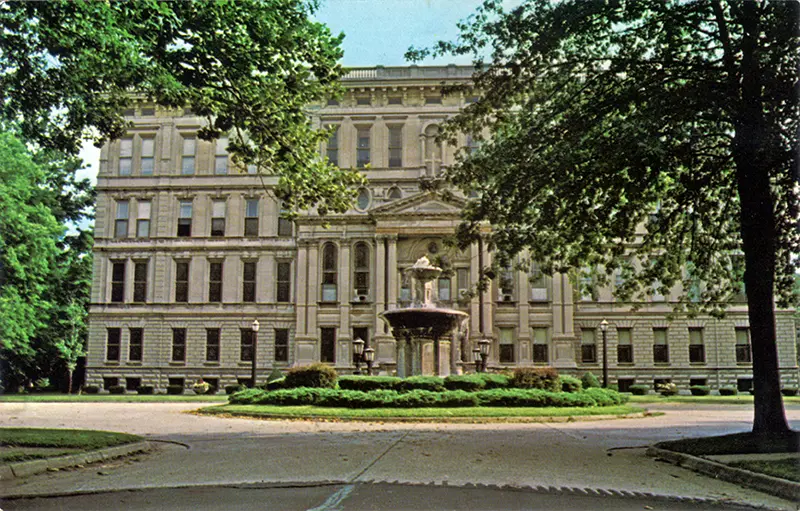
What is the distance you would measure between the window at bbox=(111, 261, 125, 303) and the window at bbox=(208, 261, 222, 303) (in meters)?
5.72

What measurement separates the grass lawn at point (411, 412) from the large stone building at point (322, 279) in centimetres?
2495

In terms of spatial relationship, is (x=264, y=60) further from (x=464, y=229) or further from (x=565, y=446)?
(x=565, y=446)

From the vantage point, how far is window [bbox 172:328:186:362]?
52.7 m

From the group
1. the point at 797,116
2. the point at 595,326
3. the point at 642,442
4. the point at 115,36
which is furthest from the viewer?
the point at 595,326

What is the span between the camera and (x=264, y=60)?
16.8 m

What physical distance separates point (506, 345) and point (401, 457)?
3852 cm

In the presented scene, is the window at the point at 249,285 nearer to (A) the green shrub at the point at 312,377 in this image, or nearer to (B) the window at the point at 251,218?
(B) the window at the point at 251,218

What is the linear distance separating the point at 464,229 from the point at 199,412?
12.3m

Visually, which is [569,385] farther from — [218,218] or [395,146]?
[218,218]

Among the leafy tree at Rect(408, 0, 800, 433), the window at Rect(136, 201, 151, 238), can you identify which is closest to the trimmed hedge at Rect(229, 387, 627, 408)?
the leafy tree at Rect(408, 0, 800, 433)

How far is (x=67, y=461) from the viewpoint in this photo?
1166 centimetres

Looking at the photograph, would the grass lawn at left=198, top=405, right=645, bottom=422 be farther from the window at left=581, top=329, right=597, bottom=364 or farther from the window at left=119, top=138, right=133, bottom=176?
the window at left=119, top=138, right=133, bottom=176

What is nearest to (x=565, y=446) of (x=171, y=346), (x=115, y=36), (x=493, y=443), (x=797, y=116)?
(x=493, y=443)

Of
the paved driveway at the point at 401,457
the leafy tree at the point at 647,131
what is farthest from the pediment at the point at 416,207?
the leafy tree at the point at 647,131
